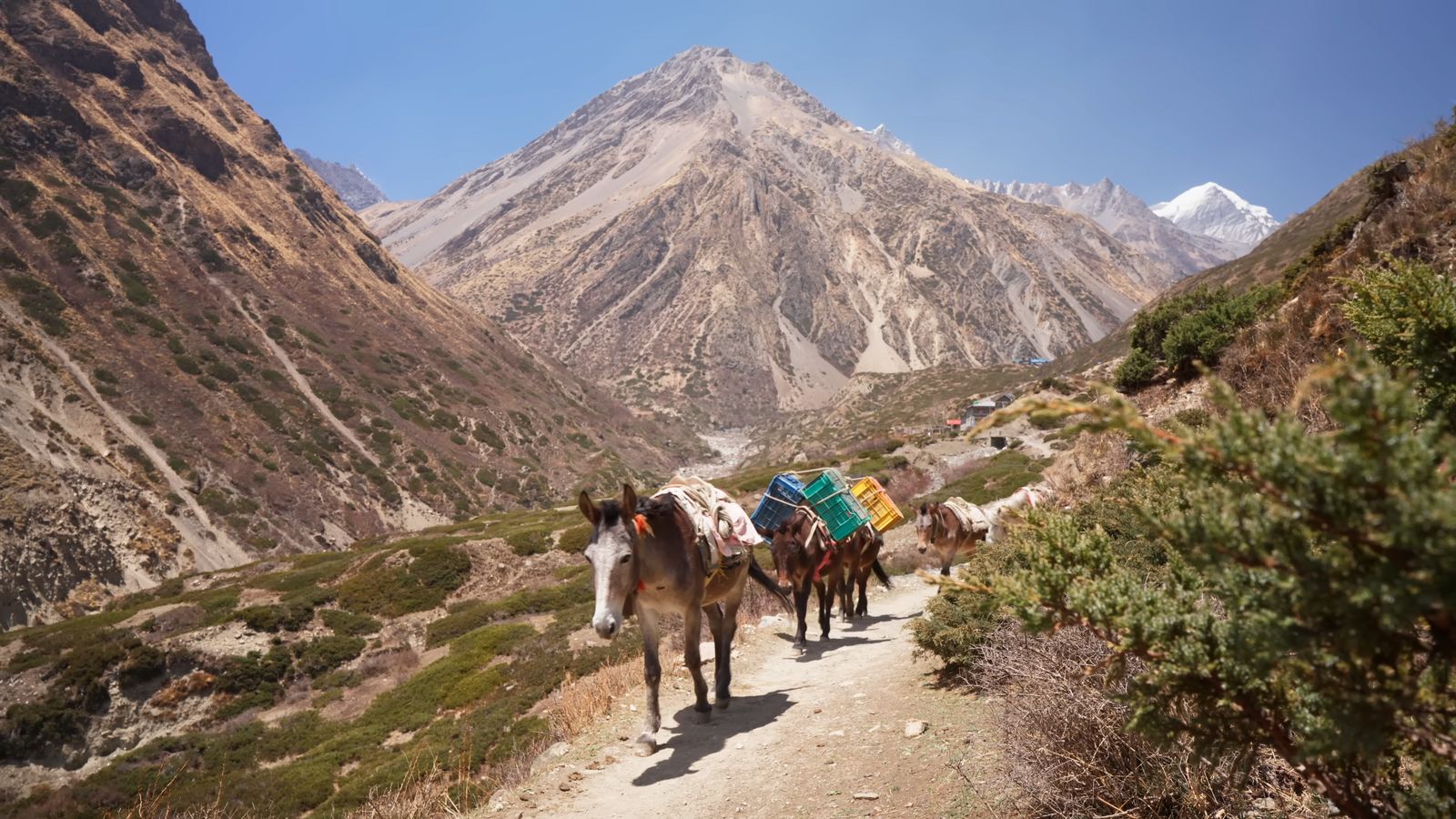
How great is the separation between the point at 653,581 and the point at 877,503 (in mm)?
11773

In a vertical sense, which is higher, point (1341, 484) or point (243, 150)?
point (243, 150)

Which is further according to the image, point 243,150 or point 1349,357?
point 243,150

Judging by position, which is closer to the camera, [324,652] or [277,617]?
[324,652]

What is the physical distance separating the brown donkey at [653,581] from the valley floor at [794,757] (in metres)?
0.63

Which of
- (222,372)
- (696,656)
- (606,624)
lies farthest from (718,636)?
(222,372)

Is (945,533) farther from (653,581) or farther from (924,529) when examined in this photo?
(653,581)

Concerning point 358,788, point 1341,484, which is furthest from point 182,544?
point 1341,484

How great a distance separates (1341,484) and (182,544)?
198ft

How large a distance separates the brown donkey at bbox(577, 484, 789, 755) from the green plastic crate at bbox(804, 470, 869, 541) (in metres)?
4.54

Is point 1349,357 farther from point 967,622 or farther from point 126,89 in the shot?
point 126,89

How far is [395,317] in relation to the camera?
102m

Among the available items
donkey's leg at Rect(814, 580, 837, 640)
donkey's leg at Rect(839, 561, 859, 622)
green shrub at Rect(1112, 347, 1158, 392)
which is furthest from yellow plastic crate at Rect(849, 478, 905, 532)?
green shrub at Rect(1112, 347, 1158, 392)

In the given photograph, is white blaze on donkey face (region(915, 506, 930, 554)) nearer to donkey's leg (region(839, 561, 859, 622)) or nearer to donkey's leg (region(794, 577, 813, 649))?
Result: donkey's leg (region(839, 561, 859, 622))

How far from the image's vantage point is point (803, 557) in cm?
1252
